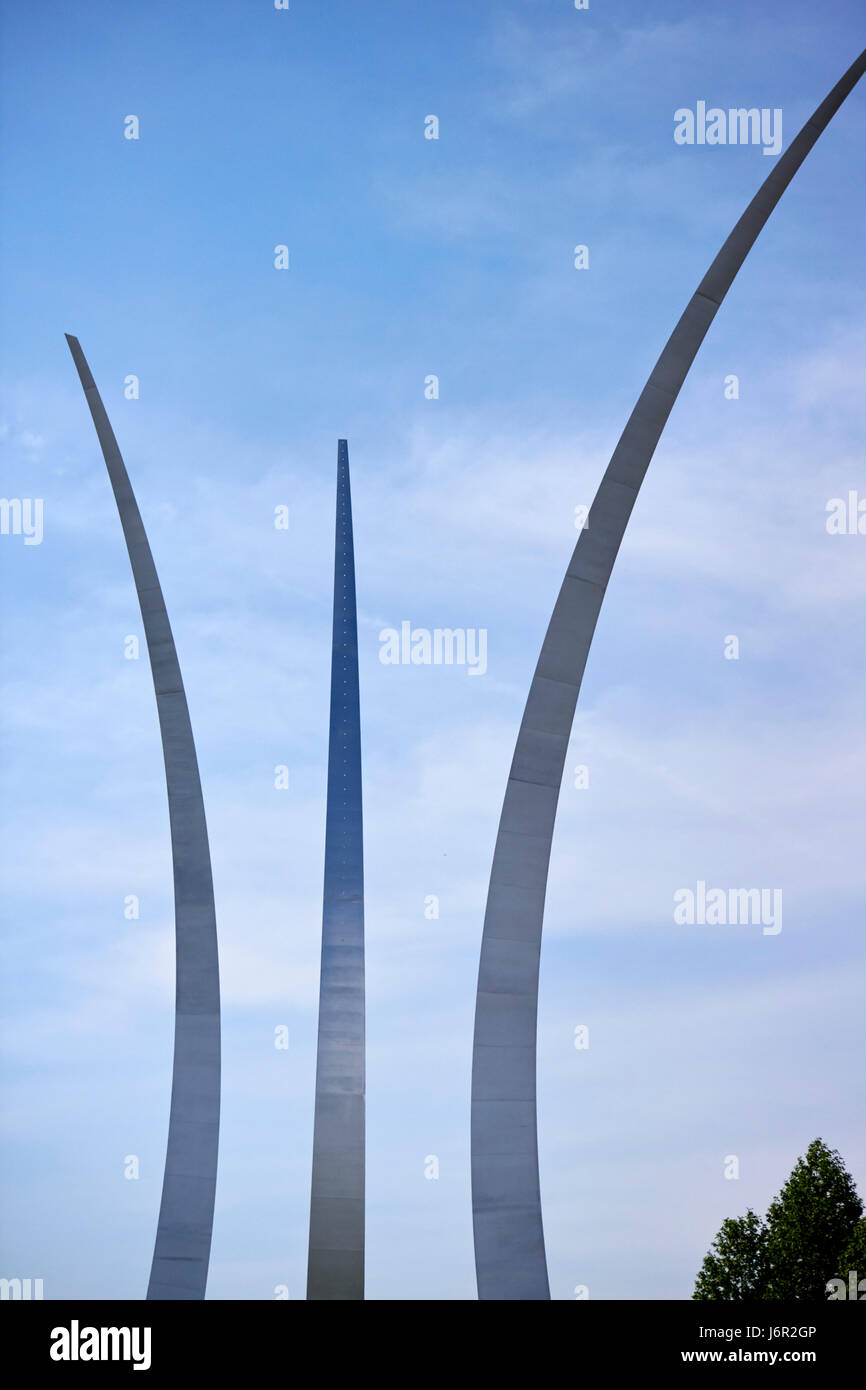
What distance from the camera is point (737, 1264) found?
61344 millimetres

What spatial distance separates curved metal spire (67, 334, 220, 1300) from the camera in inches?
1099

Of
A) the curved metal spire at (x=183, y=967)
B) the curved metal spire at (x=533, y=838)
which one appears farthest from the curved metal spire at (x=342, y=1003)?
the curved metal spire at (x=533, y=838)

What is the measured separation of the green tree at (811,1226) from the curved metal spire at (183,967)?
127 feet

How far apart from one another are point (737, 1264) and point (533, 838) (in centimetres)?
4584

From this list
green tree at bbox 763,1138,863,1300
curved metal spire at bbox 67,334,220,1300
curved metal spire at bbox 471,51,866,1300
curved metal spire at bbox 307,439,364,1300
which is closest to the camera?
curved metal spire at bbox 471,51,866,1300

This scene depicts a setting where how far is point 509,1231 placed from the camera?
73.2 ft

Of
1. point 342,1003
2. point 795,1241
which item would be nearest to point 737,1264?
point 795,1241

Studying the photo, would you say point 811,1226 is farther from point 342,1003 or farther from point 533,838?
point 533,838

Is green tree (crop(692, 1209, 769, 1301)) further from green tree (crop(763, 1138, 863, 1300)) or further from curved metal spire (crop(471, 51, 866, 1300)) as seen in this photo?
curved metal spire (crop(471, 51, 866, 1300))

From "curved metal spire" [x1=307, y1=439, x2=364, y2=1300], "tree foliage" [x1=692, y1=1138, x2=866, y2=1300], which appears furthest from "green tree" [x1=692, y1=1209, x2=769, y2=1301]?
"curved metal spire" [x1=307, y1=439, x2=364, y2=1300]

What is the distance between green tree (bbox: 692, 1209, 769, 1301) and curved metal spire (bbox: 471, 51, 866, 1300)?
43.8m
